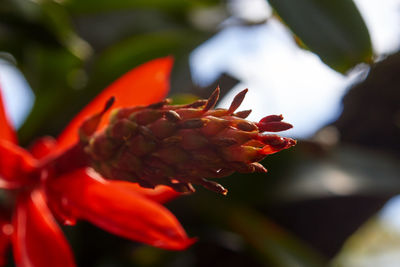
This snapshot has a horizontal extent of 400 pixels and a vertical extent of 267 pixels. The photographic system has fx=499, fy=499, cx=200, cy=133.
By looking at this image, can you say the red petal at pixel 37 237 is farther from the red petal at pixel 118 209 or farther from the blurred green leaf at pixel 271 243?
the blurred green leaf at pixel 271 243

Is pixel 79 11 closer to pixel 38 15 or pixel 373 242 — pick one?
pixel 38 15

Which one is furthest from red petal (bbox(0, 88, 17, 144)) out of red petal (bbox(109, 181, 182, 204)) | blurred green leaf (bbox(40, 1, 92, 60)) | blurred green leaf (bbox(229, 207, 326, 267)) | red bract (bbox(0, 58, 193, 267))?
blurred green leaf (bbox(229, 207, 326, 267))

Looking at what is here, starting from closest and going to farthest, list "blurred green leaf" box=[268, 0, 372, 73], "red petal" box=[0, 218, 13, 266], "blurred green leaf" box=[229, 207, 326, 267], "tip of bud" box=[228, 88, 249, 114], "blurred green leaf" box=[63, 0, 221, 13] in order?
"tip of bud" box=[228, 88, 249, 114] → "blurred green leaf" box=[268, 0, 372, 73] → "red petal" box=[0, 218, 13, 266] → "blurred green leaf" box=[229, 207, 326, 267] → "blurred green leaf" box=[63, 0, 221, 13]

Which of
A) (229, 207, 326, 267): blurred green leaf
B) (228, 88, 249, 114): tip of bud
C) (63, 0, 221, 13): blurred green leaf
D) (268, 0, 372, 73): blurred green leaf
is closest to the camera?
(228, 88, 249, 114): tip of bud

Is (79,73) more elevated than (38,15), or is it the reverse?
(38,15)

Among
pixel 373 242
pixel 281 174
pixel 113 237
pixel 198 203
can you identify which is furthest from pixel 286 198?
pixel 373 242

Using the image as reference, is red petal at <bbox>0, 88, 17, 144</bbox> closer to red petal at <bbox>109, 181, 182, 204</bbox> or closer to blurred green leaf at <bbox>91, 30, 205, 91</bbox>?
red petal at <bbox>109, 181, 182, 204</bbox>

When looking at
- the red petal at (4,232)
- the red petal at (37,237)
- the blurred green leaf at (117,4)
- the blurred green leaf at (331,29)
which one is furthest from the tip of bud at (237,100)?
the blurred green leaf at (117,4)
